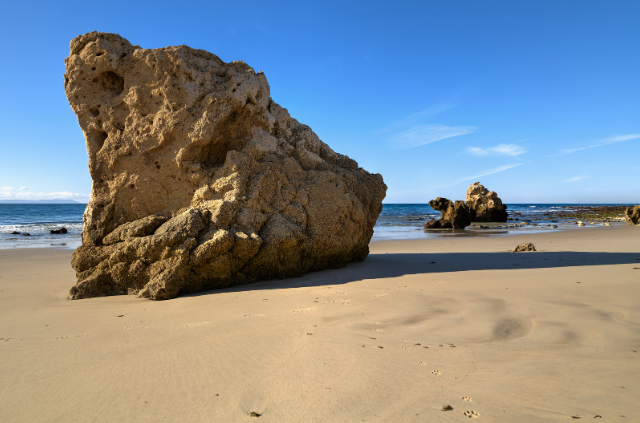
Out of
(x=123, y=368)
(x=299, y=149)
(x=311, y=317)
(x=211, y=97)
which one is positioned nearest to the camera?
(x=123, y=368)

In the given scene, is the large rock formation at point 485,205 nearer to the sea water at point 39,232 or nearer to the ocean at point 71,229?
the ocean at point 71,229

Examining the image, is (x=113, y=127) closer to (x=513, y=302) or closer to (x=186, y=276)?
(x=186, y=276)

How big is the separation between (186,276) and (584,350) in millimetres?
4345

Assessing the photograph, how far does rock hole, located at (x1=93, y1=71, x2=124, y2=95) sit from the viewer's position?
6055 millimetres

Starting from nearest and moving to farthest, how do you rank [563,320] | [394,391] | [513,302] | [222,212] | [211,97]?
[394,391]
[563,320]
[513,302]
[222,212]
[211,97]

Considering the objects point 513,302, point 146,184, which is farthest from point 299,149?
point 513,302

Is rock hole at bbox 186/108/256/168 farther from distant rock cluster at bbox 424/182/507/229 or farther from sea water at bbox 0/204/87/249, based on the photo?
distant rock cluster at bbox 424/182/507/229

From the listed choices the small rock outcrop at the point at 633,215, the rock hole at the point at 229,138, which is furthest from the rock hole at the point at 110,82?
the small rock outcrop at the point at 633,215

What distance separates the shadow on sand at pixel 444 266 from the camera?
5199 mm

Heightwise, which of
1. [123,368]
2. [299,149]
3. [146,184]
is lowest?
[123,368]

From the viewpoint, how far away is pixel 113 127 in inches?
232

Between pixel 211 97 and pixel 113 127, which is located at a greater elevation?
pixel 211 97

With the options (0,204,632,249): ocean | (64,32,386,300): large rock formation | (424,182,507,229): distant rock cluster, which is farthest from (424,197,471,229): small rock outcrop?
(64,32,386,300): large rock formation

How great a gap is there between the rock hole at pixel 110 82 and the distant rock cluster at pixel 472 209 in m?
19.0
